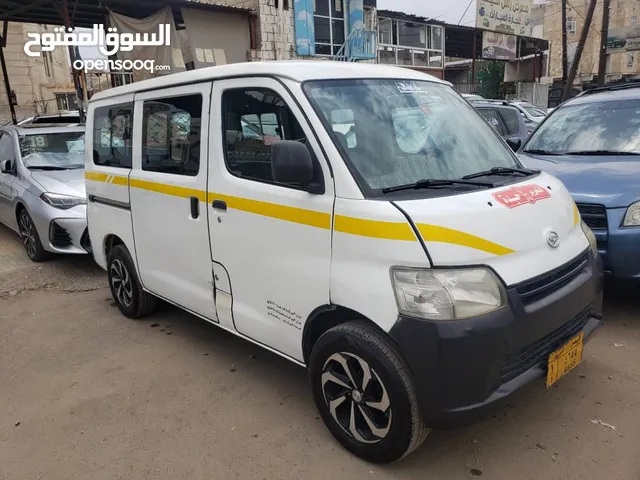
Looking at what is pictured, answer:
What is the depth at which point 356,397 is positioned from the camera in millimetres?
2559

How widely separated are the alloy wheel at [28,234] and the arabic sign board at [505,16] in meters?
22.3

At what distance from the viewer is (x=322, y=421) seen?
9.75 ft

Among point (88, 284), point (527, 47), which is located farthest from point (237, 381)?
point (527, 47)

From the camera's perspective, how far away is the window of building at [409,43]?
817 inches

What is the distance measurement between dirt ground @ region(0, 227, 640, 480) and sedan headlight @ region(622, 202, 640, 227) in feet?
2.70

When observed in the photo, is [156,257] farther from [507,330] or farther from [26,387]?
[507,330]

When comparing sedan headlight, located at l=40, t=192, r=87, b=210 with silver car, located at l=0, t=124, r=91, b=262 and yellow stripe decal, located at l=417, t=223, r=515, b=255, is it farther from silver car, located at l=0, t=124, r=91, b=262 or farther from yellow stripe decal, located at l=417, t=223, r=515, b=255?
yellow stripe decal, located at l=417, t=223, r=515, b=255

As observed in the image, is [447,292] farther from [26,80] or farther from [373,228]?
[26,80]

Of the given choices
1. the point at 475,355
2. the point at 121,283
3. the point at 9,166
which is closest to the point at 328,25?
the point at 9,166

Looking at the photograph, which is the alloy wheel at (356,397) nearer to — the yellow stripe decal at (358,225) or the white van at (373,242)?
the white van at (373,242)

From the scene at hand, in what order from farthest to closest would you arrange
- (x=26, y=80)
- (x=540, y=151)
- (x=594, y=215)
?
(x=26, y=80)
(x=540, y=151)
(x=594, y=215)

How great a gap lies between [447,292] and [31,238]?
6121mm

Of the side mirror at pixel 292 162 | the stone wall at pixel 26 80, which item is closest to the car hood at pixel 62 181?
the side mirror at pixel 292 162

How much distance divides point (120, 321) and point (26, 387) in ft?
3.89
